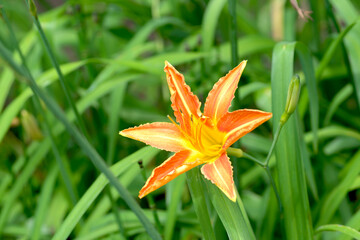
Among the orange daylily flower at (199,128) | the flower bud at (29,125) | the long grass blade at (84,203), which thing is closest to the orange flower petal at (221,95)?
the orange daylily flower at (199,128)

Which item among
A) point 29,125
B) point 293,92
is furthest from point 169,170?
point 29,125

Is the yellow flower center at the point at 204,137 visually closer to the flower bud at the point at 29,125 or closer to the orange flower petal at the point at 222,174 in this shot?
the orange flower petal at the point at 222,174

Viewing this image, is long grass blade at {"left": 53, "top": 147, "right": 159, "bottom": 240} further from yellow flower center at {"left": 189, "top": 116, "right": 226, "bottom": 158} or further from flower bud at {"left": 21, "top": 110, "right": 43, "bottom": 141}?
flower bud at {"left": 21, "top": 110, "right": 43, "bottom": 141}

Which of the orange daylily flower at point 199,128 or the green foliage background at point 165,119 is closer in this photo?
the orange daylily flower at point 199,128

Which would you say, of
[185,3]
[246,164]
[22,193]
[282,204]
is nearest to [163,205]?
[246,164]

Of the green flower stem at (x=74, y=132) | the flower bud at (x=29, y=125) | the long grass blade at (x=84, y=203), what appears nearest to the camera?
the green flower stem at (x=74, y=132)

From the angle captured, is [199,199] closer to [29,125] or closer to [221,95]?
[221,95]

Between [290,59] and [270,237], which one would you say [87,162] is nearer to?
[270,237]
